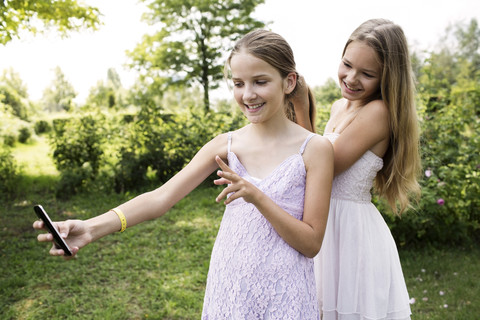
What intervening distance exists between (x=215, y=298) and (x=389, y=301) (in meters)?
0.88

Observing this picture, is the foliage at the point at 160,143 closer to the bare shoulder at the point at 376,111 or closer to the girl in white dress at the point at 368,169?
the girl in white dress at the point at 368,169

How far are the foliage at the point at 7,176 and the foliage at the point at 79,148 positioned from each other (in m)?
0.80

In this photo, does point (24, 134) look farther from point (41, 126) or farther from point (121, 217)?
point (121, 217)

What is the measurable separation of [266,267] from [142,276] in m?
3.49

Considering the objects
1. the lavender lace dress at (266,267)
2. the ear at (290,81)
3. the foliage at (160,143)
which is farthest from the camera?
the foliage at (160,143)

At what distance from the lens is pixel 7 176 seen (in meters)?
7.90

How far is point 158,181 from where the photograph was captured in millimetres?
8438

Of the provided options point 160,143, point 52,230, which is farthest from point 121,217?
point 160,143

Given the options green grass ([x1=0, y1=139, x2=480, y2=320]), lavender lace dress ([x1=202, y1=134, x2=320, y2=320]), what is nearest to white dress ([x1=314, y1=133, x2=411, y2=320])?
lavender lace dress ([x1=202, y1=134, x2=320, y2=320])

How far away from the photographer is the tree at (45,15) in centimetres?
584

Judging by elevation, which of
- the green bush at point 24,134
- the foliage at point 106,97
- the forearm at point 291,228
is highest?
the forearm at point 291,228

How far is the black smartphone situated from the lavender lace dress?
567mm

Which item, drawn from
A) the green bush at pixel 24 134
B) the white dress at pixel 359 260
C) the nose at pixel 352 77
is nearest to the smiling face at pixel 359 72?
the nose at pixel 352 77

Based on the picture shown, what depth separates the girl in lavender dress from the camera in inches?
59.2
